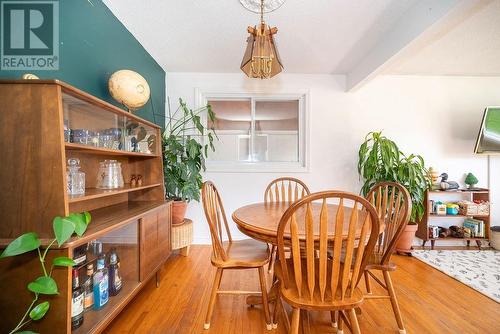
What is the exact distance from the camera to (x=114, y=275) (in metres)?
1.47

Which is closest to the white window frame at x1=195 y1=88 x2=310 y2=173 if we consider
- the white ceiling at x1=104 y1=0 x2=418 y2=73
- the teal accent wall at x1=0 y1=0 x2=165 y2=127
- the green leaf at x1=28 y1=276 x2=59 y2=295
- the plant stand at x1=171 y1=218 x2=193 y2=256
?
the white ceiling at x1=104 y1=0 x2=418 y2=73

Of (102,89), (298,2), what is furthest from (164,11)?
(298,2)

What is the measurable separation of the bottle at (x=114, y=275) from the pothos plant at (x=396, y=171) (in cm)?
274

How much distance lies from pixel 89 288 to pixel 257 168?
7.12 ft

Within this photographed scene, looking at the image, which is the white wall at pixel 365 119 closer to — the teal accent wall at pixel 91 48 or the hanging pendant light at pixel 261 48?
the teal accent wall at pixel 91 48

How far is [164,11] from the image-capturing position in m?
1.83

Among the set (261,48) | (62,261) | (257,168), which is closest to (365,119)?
(257,168)

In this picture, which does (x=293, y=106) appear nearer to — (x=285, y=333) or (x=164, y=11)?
(x=164, y=11)

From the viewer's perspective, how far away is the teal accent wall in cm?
141

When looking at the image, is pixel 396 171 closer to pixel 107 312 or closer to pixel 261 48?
pixel 261 48

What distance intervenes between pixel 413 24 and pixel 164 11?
81.2 inches

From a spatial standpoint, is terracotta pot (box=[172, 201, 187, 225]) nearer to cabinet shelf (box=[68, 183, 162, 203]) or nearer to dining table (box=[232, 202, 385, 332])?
cabinet shelf (box=[68, 183, 162, 203])

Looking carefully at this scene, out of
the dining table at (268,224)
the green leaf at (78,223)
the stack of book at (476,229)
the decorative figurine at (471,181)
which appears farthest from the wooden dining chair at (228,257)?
the decorative figurine at (471,181)

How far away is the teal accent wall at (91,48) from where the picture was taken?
4.63 ft
